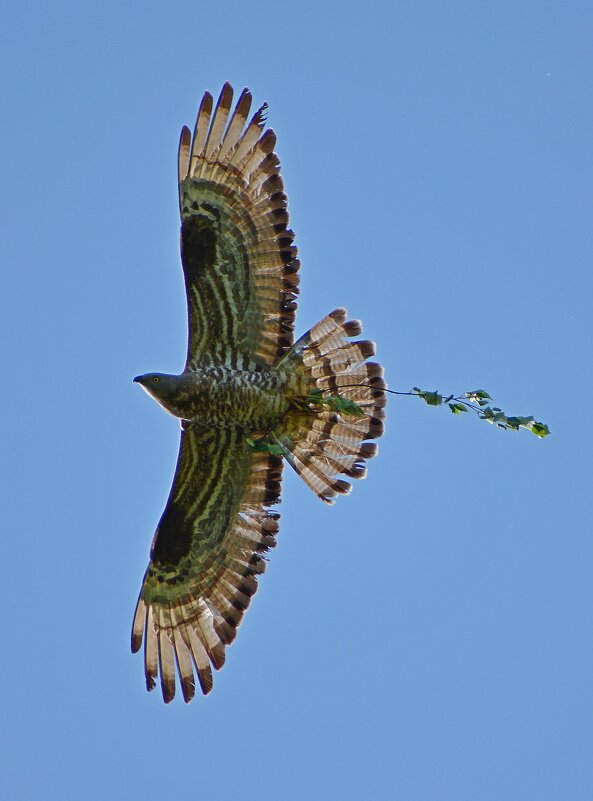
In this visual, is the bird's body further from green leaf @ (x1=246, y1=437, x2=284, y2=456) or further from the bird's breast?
green leaf @ (x1=246, y1=437, x2=284, y2=456)

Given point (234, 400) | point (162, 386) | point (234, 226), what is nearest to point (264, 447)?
point (234, 400)

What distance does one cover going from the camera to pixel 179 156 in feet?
40.3

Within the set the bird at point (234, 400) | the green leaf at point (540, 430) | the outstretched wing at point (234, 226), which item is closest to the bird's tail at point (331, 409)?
the bird at point (234, 400)

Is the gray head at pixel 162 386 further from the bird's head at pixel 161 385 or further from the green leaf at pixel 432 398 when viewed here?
the green leaf at pixel 432 398

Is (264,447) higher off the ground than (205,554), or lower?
higher

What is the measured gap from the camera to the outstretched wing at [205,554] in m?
13.0

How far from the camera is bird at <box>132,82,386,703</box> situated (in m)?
12.4

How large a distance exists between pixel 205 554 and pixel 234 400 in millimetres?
1624

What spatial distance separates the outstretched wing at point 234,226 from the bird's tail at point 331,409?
0.38 metres

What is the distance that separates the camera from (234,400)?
41.2 ft

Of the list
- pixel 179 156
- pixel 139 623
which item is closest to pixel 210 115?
pixel 179 156

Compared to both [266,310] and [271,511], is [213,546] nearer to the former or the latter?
[271,511]

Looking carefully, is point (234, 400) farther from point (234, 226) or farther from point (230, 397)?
point (234, 226)

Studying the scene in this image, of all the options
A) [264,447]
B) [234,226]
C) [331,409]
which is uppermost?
[234,226]
